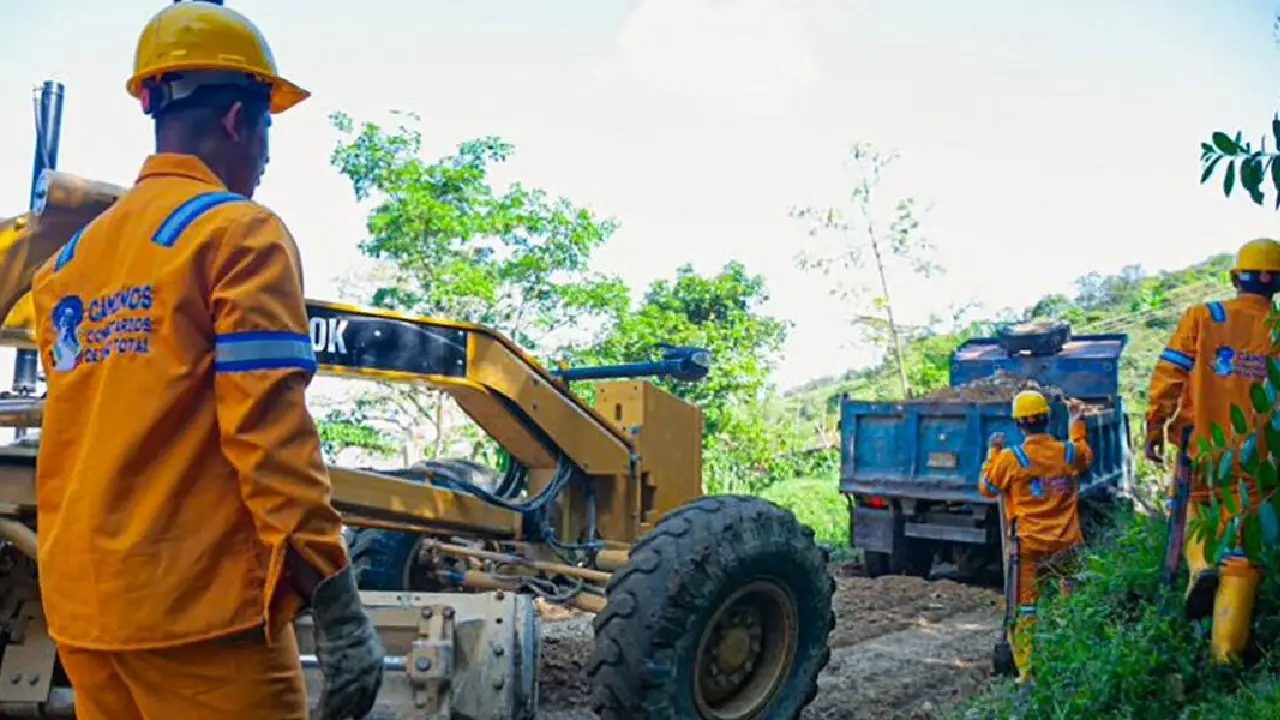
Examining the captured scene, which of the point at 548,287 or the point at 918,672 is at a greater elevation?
the point at 548,287

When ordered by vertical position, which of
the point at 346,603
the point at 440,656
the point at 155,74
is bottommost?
the point at 440,656

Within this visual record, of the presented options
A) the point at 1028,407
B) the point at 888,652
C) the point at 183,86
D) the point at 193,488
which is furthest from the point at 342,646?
the point at 888,652

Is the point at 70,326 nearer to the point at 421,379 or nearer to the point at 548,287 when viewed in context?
the point at 421,379

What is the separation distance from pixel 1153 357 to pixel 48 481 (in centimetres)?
2781

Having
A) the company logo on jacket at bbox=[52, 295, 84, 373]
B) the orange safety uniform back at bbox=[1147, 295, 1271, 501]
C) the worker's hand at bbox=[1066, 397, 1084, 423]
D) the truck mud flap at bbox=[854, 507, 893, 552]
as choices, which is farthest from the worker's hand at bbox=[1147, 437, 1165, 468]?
the truck mud flap at bbox=[854, 507, 893, 552]

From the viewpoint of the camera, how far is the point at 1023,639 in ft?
20.4

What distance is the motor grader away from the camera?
4.26 metres

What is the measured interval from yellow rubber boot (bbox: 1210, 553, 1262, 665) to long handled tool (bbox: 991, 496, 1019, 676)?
5.49ft

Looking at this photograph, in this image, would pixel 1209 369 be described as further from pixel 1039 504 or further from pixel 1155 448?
pixel 1039 504

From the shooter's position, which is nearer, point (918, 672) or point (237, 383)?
point (237, 383)

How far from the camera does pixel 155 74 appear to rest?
258 centimetres

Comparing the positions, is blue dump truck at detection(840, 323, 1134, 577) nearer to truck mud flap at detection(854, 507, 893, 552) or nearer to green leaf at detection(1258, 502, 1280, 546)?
truck mud flap at detection(854, 507, 893, 552)

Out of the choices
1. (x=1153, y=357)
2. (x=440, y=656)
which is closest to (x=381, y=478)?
(x=440, y=656)

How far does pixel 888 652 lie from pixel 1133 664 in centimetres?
290
